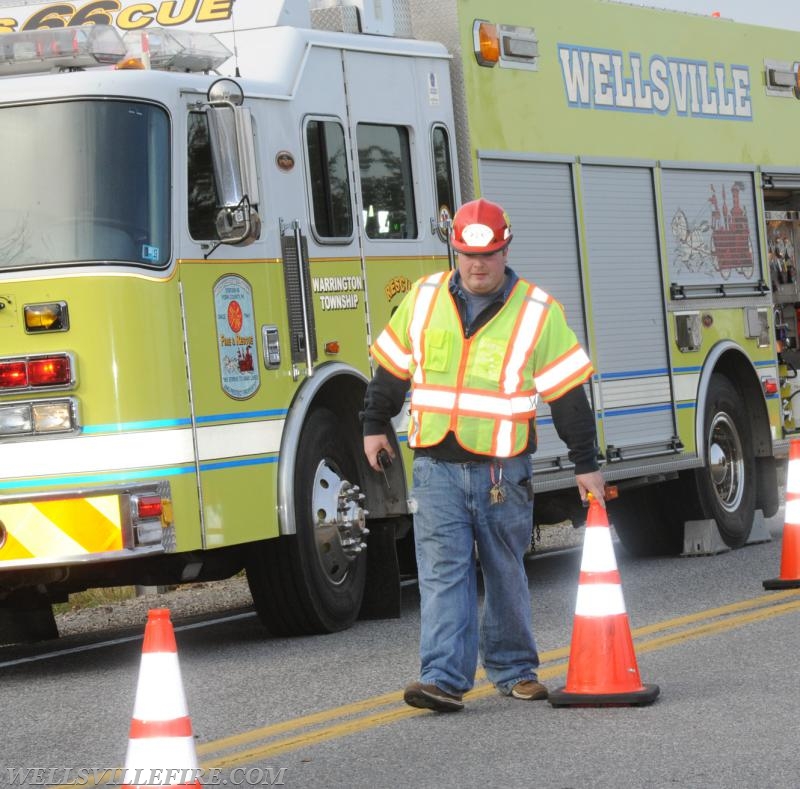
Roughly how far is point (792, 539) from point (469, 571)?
11.5ft

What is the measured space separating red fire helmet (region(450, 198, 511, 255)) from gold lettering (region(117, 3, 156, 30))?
364 centimetres

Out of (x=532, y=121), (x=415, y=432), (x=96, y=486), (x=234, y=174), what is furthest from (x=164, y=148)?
(x=532, y=121)

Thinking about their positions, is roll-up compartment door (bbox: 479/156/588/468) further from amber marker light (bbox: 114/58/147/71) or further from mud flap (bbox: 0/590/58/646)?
mud flap (bbox: 0/590/58/646)

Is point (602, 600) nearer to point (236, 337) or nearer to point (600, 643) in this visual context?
point (600, 643)

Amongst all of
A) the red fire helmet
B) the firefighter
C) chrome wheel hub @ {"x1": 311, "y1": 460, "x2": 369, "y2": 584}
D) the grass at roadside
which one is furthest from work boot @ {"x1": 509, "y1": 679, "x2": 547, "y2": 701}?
the grass at roadside

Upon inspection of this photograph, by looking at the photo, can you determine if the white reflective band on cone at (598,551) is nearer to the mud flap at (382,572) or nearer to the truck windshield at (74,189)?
the truck windshield at (74,189)

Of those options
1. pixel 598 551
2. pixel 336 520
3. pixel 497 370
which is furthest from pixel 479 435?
pixel 336 520

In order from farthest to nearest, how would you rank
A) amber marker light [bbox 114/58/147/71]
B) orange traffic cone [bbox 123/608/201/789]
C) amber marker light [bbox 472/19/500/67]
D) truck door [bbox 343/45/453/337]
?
amber marker light [bbox 472/19/500/67]
truck door [bbox 343/45/453/337]
amber marker light [bbox 114/58/147/71]
orange traffic cone [bbox 123/608/201/789]

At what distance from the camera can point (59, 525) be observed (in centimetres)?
853

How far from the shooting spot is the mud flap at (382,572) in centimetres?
1041

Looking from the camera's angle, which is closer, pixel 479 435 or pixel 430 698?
pixel 430 698

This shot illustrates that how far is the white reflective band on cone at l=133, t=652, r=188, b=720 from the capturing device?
5.30 m

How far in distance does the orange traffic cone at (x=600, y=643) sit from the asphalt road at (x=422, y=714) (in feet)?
0.21

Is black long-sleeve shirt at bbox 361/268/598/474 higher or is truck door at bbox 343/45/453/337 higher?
truck door at bbox 343/45/453/337
